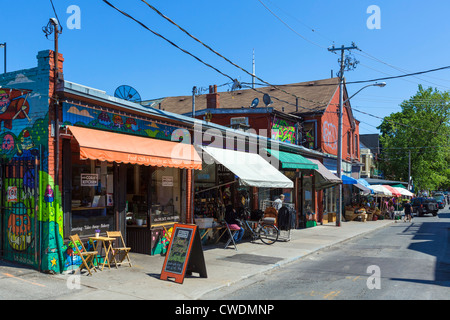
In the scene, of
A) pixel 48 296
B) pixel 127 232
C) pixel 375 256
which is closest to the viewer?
pixel 48 296

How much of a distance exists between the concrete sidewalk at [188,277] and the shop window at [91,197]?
1147 mm

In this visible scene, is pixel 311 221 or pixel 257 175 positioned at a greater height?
pixel 257 175

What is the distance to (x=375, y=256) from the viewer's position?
11984 millimetres

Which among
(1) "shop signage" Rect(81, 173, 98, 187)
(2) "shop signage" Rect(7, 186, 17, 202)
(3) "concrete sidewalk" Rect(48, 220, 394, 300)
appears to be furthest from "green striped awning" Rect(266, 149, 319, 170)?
(2) "shop signage" Rect(7, 186, 17, 202)

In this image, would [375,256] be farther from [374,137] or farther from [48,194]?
[374,137]

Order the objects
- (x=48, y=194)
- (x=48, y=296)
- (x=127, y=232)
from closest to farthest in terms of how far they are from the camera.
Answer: (x=48, y=296)
(x=48, y=194)
(x=127, y=232)

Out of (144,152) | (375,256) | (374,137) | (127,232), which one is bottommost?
(375,256)

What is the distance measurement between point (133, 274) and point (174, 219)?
3.54 m

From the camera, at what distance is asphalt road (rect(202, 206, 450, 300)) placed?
7.26m

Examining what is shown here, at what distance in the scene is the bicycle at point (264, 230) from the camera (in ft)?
46.6

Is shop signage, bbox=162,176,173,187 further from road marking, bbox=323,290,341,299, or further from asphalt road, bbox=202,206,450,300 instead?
road marking, bbox=323,290,341,299

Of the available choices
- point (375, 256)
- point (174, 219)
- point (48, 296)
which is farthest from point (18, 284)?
point (375, 256)

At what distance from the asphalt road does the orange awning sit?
3607 mm

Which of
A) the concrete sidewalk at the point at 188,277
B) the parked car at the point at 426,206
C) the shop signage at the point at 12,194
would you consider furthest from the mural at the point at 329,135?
the shop signage at the point at 12,194
